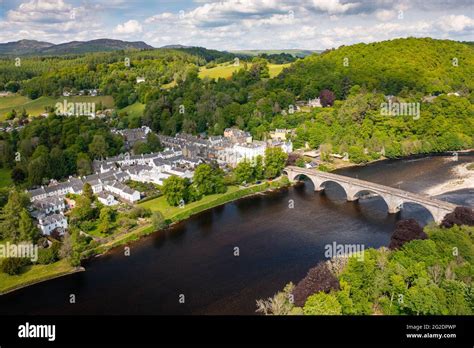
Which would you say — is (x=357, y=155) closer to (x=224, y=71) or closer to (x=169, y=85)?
(x=224, y=71)

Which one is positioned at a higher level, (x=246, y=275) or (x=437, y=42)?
(x=437, y=42)

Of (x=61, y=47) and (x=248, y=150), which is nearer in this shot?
(x=248, y=150)

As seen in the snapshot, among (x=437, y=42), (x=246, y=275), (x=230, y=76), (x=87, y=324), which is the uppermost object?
(x=437, y=42)

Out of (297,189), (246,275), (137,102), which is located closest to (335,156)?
(297,189)

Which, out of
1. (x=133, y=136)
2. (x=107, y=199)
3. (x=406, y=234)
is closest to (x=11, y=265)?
(x=107, y=199)

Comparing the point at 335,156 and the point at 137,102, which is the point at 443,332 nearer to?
the point at 335,156

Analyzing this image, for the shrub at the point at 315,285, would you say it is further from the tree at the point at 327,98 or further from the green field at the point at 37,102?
the green field at the point at 37,102

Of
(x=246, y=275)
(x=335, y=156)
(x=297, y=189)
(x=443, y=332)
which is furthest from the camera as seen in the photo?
(x=335, y=156)
